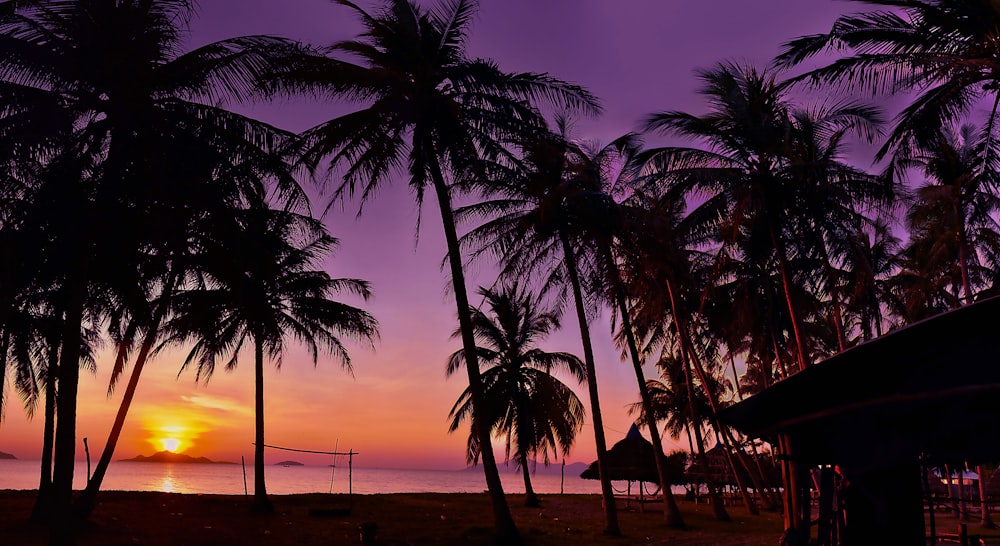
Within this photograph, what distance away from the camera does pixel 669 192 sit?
16.9 meters

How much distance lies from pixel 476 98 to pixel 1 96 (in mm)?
8660

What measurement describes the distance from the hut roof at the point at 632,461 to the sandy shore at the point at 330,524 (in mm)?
3560

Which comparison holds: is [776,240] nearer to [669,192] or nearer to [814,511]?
[669,192]

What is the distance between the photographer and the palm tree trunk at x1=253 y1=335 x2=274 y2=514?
20.0 metres

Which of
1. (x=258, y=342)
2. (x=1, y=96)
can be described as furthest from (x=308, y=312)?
(x=1, y=96)

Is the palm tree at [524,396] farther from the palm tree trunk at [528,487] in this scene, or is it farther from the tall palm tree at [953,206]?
the tall palm tree at [953,206]

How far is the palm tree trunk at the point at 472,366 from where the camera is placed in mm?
14781

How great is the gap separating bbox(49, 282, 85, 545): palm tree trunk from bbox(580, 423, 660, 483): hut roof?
2073 cm

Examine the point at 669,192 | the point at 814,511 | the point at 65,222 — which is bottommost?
the point at 814,511

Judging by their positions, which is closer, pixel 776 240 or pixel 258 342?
pixel 776 240

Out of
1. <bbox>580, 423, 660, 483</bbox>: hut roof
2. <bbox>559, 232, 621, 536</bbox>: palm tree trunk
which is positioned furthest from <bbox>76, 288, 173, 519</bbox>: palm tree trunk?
<bbox>580, 423, 660, 483</bbox>: hut roof

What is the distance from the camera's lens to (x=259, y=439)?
67.9 ft

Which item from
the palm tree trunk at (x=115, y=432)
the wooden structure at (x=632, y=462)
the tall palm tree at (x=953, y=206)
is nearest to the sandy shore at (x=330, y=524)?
the palm tree trunk at (x=115, y=432)

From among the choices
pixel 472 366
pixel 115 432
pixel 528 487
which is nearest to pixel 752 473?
pixel 528 487
